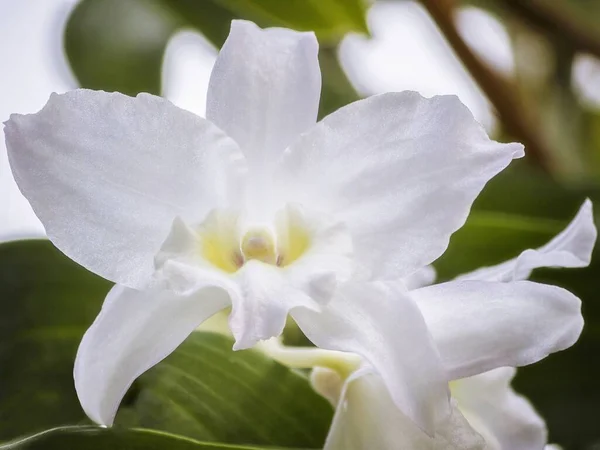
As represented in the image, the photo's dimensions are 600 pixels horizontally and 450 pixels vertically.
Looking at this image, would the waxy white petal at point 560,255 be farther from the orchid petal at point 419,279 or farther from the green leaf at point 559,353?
the green leaf at point 559,353

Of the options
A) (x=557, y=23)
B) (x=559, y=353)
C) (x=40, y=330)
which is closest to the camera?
(x=40, y=330)

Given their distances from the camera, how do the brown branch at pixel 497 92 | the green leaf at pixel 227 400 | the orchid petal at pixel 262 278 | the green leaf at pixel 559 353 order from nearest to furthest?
1. the orchid petal at pixel 262 278
2. the green leaf at pixel 227 400
3. the green leaf at pixel 559 353
4. the brown branch at pixel 497 92

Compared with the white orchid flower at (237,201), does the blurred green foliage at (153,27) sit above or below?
below

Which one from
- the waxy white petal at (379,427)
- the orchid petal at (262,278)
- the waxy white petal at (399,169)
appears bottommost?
the waxy white petal at (379,427)

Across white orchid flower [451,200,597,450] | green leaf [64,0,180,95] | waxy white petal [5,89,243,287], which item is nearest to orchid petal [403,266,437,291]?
white orchid flower [451,200,597,450]

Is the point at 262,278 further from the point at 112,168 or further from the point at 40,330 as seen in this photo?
the point at 40,330

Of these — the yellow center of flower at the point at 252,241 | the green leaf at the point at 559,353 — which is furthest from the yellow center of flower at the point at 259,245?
the green leaf at the point at 559,353

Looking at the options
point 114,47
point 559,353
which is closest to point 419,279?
point 559,353
